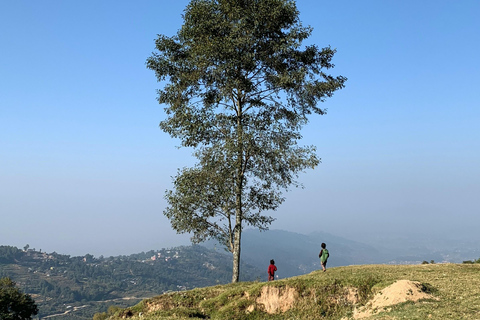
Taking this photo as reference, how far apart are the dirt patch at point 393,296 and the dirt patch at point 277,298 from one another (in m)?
3.74

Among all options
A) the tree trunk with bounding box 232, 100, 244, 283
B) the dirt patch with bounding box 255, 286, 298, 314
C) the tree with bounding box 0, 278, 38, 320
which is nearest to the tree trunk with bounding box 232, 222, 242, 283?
the tree trunk with bounding box 232, 100, 244, 283

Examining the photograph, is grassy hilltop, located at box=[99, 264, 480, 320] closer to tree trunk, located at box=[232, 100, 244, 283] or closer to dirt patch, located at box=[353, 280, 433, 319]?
dirt patch, located at box=[353, 280, 433, 319]

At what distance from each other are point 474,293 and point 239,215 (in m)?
15.8

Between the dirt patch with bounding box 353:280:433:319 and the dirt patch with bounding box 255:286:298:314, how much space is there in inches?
147

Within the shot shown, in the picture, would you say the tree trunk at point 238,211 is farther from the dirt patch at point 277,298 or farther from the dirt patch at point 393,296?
the dirt patch at point 393,296

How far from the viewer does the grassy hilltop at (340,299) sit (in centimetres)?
1584

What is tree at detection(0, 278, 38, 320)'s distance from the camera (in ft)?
157

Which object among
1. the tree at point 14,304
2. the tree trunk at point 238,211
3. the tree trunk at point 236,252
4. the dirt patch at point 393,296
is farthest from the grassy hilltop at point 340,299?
the tree at point 14,304

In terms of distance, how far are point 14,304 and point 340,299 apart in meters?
48.6

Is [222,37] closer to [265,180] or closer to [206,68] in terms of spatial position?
[206,68]

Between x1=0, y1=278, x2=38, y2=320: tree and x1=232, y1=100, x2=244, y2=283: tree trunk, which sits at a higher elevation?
x1=232, y1=100, x2=244, y2=283: tree trunk

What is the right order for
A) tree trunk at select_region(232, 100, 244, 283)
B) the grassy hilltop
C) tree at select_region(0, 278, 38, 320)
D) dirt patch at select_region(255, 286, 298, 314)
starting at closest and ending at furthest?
the grassy hilltop → dirt patch at select_region(255, 286, 298, 314) → tree trunk at select_region(232, 100, 244, 283) → tree at select_region(0, 278, 38, 320)

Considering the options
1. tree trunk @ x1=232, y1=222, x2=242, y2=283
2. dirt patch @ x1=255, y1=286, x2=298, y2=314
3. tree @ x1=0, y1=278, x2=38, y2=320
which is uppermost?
tree trunk @ x1=232, y1=222, x2=242, y2=283

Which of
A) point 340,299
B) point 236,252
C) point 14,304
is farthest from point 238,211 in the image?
point 14,304
